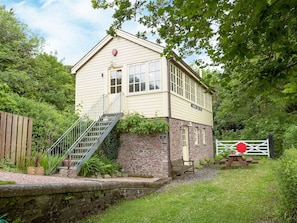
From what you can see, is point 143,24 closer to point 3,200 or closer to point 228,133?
point 3,200

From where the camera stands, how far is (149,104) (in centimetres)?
1081

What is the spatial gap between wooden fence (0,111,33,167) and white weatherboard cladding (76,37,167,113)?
167 inches

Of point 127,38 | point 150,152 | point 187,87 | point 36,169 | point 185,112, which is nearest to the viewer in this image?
point 36,169

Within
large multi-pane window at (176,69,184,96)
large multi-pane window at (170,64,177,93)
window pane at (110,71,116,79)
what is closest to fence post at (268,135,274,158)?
large multi-pane window at (176,69,184,96)

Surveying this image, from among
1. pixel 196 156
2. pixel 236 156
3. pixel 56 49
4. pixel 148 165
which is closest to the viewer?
pixel 148 165

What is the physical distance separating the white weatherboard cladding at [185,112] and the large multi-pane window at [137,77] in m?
1.53

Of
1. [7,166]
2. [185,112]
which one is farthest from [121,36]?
[7,166]

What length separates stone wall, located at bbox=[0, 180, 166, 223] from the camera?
12.3ft

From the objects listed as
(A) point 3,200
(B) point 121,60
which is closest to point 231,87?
(A) point 3,200

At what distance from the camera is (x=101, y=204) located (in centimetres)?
594

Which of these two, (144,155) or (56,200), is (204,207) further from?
(144,155)

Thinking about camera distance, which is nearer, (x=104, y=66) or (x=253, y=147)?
(x=104, y=66)

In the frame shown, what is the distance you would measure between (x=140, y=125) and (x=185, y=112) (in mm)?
3494

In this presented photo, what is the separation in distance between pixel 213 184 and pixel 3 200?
262 inches
